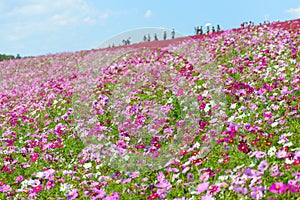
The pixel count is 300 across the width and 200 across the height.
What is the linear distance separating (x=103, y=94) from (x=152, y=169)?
5.17 meters

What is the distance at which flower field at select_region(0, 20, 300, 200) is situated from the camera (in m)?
4.95

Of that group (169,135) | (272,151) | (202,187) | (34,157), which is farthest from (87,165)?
(272,151)

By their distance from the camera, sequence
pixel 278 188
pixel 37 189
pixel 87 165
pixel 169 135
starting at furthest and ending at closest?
pixel 169 135, pixel 87 165, pixel 37 189, pixel 278 188

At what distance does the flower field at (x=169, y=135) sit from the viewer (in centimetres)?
495

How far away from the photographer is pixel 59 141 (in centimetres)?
802

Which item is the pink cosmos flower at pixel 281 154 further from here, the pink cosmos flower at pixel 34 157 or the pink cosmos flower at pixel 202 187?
the pink cosmos flower at pixel 34 157

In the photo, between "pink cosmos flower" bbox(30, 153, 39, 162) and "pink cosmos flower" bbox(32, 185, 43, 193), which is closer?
"pink cosmos flower" bbox(32, 185, 43, 193)

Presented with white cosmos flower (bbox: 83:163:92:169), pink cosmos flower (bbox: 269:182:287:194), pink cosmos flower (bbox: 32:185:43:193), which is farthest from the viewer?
white cosmos flower (bbox: 83:163:92:169)

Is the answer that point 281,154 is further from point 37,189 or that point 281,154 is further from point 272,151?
point 37,189

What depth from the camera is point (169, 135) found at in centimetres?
693

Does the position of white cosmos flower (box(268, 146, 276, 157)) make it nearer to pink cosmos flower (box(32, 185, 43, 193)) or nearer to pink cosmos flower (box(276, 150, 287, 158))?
pink cosmos flower (box(276, 150, 287, 158))

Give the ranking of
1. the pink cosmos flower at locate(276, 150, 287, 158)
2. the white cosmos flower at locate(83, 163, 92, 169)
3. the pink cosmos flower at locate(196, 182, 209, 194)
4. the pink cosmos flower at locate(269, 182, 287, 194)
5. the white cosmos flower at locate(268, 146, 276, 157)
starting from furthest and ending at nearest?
1. the white cosmos flower at locate(83, 163, 92, 169)
2. the white cosmos flower at locate(268, 146, 276, 157)
3. the pink cosmos flower at locate(276, 150, 287, 158)
4. the pink cosmos flower at locate(196, 182, 209, 194)
5. the pink cosmos flower at locate(269, 182, 287, 194)

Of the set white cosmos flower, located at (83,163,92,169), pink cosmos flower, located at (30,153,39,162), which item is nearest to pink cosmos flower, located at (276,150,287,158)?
white cosmos flower, located at (83,163,92,169)

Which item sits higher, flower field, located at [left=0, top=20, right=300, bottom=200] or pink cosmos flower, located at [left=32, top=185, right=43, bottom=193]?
flower field, located at [left=0, top=20, right=300, bottom=200]
